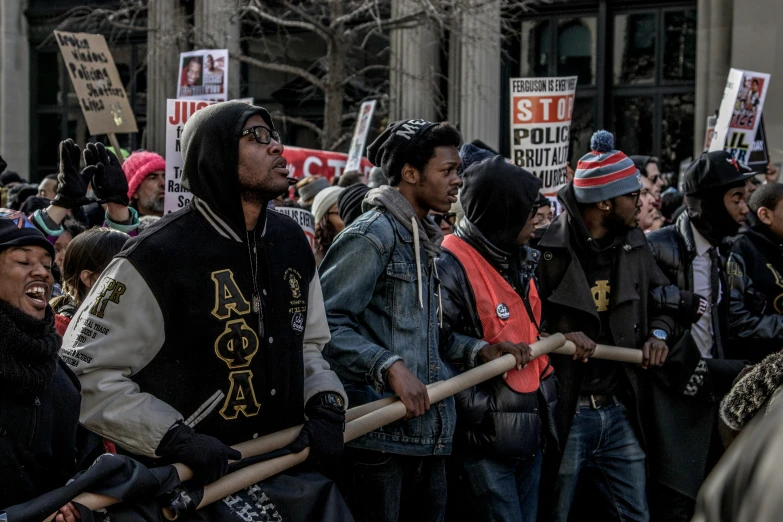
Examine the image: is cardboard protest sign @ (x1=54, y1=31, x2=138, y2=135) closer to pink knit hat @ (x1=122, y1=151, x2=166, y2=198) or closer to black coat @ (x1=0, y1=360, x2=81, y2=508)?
pink knit hat @ (x1=122, y1=151, x2=166, y2=198)

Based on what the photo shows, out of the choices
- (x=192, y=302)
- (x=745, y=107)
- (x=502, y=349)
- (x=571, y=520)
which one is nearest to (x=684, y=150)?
(x=745, y=107)

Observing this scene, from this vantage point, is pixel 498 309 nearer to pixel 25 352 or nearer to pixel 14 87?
pixel 25 352

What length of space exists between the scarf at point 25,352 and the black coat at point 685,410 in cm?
351

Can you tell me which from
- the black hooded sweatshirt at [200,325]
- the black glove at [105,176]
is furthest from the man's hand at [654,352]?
the black glove at [105,176]

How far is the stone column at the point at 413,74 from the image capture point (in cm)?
1644

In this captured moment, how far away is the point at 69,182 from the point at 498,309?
277 centimetres

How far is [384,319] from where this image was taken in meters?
4.50

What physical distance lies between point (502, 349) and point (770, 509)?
3.51m

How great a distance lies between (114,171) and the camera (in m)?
6.57

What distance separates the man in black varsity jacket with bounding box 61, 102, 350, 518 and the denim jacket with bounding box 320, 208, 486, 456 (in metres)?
0.53

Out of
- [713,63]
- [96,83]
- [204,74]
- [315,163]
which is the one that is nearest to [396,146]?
[96,83]

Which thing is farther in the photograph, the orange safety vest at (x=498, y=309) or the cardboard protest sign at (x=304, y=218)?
the cardboard protest sign at (x=304, y=218)

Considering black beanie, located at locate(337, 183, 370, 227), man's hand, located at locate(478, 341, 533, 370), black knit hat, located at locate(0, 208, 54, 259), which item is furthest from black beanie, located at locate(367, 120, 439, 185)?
black knit hat, located at locate(0, 208, 54, 259)

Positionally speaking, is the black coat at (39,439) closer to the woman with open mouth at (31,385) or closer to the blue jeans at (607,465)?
the woman with open mouth at (31,385)
